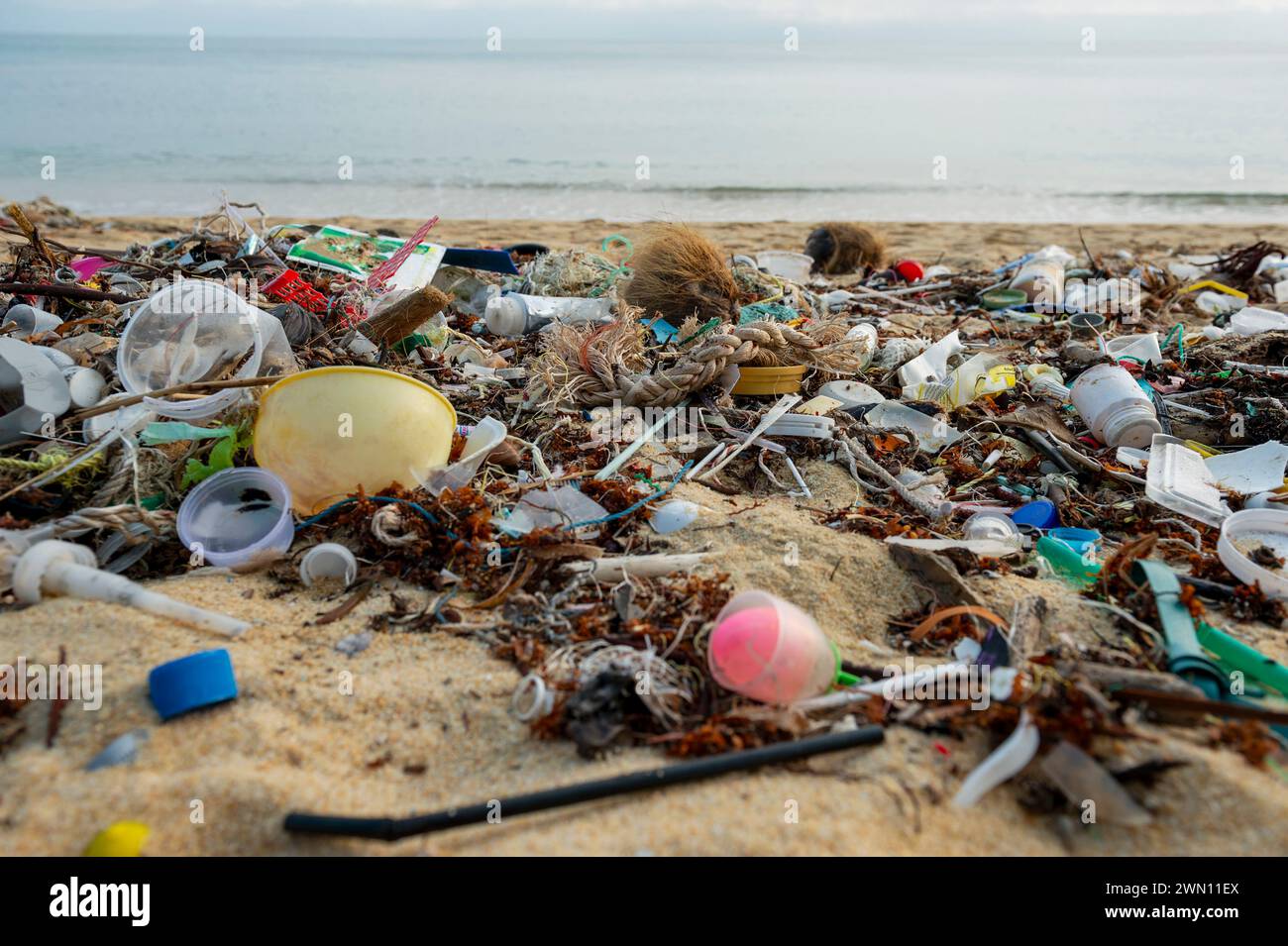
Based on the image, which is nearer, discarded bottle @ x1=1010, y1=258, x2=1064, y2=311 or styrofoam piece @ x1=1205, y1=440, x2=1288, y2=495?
styrofoam piece @ x1=1205, y1=440, x2=1288, y2=495

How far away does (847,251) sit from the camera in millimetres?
6570

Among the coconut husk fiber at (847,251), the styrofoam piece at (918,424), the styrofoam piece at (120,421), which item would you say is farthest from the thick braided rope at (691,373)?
the coconut husk fiber at (847,251)

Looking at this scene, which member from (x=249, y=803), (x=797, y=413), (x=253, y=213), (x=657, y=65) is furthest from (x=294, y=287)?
(x=657, y=65)

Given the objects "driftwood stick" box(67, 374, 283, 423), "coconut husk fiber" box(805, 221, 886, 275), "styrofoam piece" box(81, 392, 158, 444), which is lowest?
"styrofoam piece" box(81, 392, 158, 444)

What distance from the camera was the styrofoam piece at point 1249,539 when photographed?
90.7 inches

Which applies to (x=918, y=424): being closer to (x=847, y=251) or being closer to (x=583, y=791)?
(x=583, y=791)

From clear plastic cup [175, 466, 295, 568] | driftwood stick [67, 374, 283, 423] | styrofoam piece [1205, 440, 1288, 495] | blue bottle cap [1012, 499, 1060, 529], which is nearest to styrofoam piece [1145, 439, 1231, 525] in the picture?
styrofoam piece [1205, 440, 1288, 495]

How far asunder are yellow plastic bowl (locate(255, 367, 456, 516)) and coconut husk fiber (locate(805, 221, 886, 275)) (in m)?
4.75

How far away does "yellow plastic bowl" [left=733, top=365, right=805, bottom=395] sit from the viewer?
342cm

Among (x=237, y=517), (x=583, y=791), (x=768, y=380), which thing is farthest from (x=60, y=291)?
(x=583, y=791)

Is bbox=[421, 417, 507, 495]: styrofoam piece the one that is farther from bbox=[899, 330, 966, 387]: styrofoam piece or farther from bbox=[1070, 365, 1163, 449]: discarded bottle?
bbox=[1070, 365, 1163, 449]: discarded bottle
